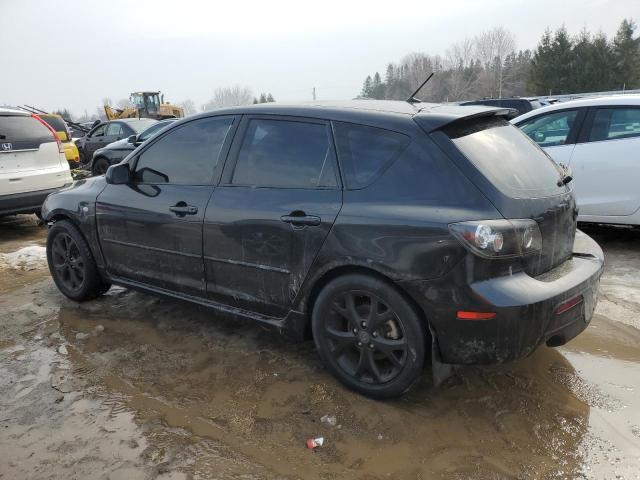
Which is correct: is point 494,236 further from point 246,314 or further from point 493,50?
point 493,50

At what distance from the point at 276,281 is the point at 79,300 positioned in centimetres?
235

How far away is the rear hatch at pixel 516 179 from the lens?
2545 millimetres

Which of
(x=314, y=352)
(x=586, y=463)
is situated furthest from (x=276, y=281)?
(x=586, y=463)

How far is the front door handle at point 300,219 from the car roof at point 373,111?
0.61 metres

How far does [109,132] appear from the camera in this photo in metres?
14.5

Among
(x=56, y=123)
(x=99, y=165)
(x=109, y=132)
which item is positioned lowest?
(x=99, y=165)

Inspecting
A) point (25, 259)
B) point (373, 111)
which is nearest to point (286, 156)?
point (373, 111)

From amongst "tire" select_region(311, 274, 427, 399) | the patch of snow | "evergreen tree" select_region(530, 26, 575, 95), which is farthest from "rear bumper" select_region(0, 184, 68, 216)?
"evergreen tree" select_region(530, 26, 575, 95)

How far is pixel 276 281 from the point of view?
10.0 feet

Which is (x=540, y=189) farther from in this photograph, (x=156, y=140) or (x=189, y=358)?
(x=156, y=140)

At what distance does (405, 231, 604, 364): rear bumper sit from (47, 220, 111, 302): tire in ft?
9.80

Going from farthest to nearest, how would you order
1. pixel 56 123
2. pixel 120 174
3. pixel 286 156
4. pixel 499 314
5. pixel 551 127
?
1. pixel 56 123
2. pixel 551 127
3. pixel 120 174
4. pixel 286 156
5. pixel 499 314

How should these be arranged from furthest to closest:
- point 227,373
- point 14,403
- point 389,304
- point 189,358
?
point 189,358, point 227,373, point 14,403, point 389,304

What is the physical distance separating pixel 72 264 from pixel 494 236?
366 centimetres
